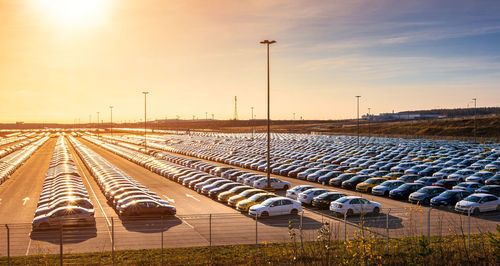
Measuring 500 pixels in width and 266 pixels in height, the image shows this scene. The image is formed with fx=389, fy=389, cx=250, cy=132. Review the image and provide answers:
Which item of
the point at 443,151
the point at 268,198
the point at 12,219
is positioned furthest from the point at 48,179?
the point at 443,151

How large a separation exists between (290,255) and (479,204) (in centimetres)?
1501

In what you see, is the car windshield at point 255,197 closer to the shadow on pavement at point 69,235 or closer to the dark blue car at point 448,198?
the shadow on pavement at point 69,235

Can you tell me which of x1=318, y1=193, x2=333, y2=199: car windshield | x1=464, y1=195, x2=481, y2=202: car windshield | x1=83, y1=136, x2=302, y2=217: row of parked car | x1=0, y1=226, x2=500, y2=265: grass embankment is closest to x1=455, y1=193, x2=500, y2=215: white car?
x1=464, y1=195, x2=481, y2=202: car windshield

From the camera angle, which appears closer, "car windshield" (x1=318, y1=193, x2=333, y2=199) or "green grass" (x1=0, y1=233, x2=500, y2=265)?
"green grass" (x1=0, y1=233, x2=500, y2=265)

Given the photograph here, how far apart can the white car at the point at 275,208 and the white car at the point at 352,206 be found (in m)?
2.18

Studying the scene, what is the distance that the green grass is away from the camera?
12.3 meters

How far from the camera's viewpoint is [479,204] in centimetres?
2262

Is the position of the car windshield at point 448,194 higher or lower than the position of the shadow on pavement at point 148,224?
higher

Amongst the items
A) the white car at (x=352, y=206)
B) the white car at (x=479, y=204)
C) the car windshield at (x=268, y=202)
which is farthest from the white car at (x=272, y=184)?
the white car at (x=479, y=204)

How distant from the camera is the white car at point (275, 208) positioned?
21594 mm

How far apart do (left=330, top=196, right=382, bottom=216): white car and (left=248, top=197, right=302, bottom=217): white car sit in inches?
86.0

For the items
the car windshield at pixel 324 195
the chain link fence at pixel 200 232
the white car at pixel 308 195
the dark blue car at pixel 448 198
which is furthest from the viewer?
the white car at pixel 308 195

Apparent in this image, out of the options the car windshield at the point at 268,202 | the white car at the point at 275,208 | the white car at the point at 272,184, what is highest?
the car windshield at the point at 268,202

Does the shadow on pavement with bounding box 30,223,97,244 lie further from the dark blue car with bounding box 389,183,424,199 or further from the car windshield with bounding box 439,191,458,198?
the car windshield with bounding box 439,191,458,198
